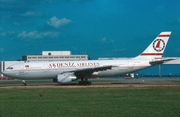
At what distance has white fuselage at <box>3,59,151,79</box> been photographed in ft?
147

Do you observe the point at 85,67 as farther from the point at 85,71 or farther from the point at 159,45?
the point at 159,45

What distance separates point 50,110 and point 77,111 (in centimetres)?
132

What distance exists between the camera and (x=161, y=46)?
4653 cm

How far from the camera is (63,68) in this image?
45.1m

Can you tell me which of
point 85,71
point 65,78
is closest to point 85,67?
point 85,71

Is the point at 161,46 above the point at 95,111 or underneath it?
above

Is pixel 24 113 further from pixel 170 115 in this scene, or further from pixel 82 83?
pixel 82 83

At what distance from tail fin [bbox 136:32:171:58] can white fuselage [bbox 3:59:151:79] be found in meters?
1.15

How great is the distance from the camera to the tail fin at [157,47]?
46406 mm

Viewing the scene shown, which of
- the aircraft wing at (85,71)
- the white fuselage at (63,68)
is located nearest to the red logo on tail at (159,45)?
the white fuselage at (63,68)

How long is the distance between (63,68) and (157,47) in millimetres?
12772

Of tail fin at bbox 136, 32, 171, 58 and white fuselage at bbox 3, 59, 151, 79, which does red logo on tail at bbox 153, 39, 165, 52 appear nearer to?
tail fin at bbox 136, 32, 171, 58

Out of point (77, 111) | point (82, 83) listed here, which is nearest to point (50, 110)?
point (77, 111)

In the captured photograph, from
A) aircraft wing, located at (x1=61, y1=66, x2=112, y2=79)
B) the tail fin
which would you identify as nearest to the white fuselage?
aircraft wing, located at (x1=61, y1=66, x2=112, y2=79)
